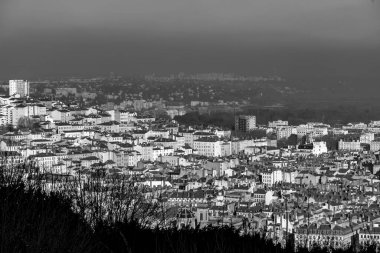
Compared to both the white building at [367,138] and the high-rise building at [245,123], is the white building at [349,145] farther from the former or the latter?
the high-rise building at [245,123]

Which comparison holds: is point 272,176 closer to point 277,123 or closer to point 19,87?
point 277,123

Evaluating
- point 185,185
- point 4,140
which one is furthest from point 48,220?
point 4,140

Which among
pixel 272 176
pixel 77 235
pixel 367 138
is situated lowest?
pixel 272 176

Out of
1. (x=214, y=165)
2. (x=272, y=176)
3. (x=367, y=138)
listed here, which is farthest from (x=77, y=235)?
(x=367, y=138)

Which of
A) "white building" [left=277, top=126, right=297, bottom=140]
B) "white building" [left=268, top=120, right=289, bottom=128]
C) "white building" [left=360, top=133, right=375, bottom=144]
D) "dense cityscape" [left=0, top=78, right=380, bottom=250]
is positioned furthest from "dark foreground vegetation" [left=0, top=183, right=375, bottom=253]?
"white building" [left=268, top=120, right=289, bottom=128]

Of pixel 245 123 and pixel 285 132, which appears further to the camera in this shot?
pixel 245 123

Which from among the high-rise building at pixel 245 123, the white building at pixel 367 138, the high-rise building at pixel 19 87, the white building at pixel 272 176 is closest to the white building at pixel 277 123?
the high-rise building at pixel 245 123
